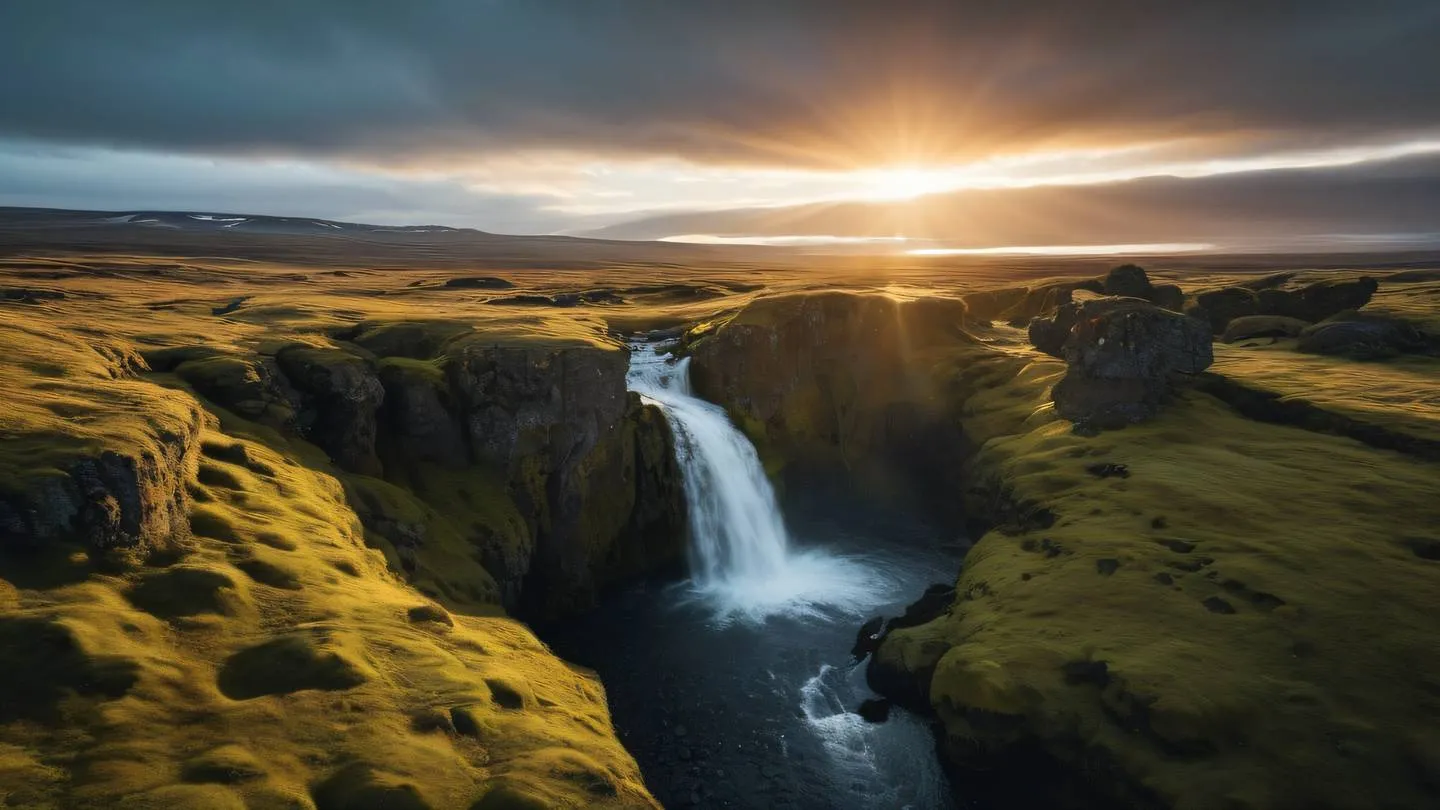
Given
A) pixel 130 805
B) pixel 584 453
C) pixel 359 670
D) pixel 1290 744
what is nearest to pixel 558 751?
pixel 359 670

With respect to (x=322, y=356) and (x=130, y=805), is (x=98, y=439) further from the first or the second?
(x=322, y=356)

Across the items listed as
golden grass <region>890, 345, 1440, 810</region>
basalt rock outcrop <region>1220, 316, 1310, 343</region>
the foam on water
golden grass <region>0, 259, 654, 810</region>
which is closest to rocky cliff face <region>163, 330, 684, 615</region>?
golden grass <region>0, 259, 654, 810</region>

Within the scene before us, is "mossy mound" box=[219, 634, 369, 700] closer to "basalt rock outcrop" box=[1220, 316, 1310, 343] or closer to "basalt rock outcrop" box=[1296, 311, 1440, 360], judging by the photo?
"basalt rock outcrop" box=[1296, 311, 1440, 360]

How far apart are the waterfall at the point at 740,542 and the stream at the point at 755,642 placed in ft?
0.44

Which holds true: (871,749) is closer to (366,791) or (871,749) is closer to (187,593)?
(366,791)

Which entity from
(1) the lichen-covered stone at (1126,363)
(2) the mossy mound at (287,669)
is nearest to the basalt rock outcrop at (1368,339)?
(1) the lichen-covered stone at (1126,363)

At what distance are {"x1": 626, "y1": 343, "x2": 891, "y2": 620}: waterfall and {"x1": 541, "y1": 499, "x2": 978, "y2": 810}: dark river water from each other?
1.77ft

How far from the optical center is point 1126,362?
188ft

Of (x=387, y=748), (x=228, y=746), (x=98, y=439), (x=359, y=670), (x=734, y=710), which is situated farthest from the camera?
(x=734, y=710)

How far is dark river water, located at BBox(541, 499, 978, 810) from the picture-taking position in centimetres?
3095

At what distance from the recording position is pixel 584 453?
50.1 metres

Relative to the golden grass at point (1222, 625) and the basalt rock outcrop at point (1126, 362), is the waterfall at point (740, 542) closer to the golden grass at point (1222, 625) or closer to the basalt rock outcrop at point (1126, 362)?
the golden grass at point (1222, 625)

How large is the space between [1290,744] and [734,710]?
2234cm

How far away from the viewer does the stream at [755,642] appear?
31.6 metres
